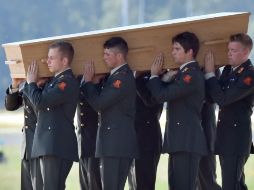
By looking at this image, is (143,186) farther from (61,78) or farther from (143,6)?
(143,6)

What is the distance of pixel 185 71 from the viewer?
7.95m

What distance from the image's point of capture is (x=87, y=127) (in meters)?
8.41

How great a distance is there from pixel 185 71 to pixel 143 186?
1119 mm

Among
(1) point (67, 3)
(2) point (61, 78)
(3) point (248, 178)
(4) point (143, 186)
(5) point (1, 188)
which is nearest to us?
(2) point (61, 78)

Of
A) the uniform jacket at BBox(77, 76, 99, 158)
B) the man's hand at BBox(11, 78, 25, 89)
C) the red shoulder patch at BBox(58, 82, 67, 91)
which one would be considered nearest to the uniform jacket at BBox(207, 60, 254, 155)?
the uniform jacket at BBox(77, 76, 99, 158)

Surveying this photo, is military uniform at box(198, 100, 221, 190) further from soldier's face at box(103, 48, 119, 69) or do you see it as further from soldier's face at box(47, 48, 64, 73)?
soldier's face at box(47, 48, 64, 73)

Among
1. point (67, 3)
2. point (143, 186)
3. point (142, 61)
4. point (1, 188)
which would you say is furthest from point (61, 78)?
point (67, 3)

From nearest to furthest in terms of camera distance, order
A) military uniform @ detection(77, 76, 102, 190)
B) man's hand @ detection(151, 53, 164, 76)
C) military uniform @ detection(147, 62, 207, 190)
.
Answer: military uniform @ detection(147, 62, 207, 190), man's hand @ detection(151, 53, 164, 76), military uniform @ detection(77, 76, 102, 190)

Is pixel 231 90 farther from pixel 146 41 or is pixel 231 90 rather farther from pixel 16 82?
pixel 16 82

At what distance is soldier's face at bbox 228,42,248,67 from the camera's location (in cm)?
801

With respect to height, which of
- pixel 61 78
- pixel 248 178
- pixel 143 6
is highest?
pixel 143 6

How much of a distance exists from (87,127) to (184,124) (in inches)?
33.1

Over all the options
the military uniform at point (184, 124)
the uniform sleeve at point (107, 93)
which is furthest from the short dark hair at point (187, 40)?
the uniform sleeve at point (107, 93)

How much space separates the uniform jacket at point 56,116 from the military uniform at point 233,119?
40.7 inches
